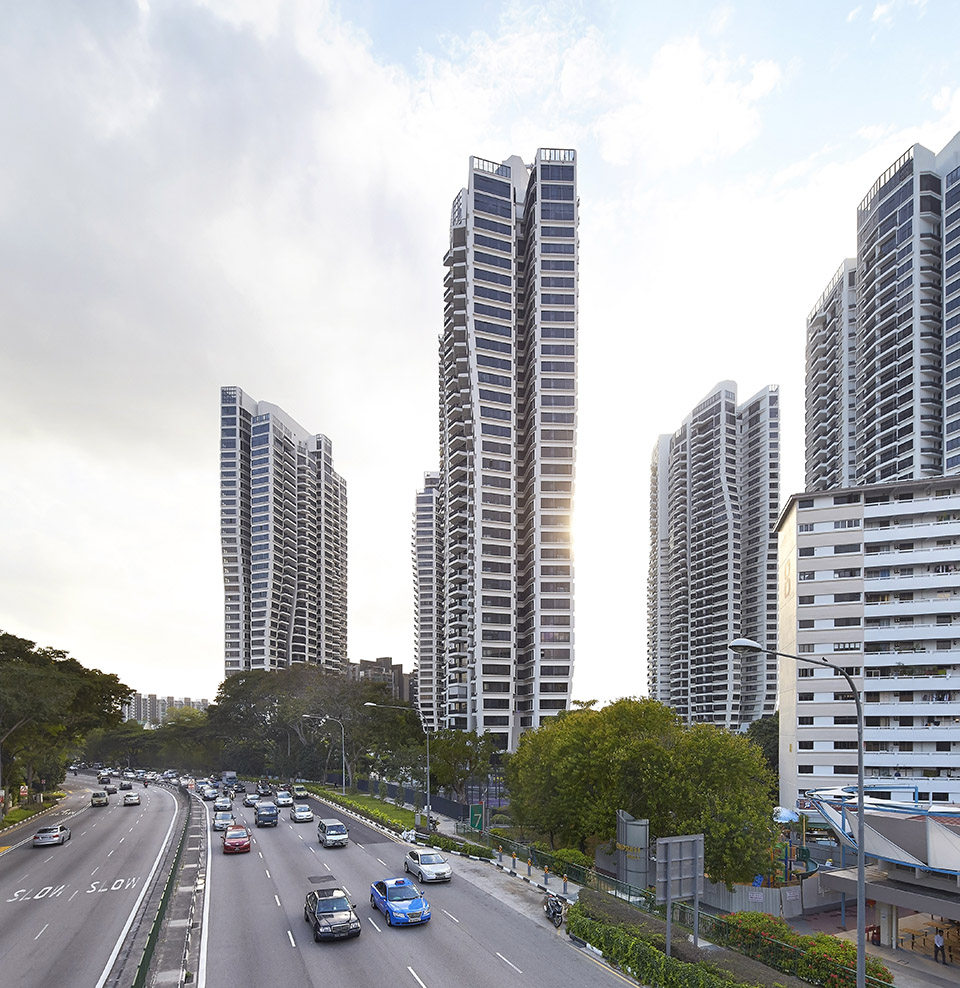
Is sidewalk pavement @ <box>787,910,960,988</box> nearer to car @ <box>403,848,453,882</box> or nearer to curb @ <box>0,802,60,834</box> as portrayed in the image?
car @ <box>403,848,453,882</box>

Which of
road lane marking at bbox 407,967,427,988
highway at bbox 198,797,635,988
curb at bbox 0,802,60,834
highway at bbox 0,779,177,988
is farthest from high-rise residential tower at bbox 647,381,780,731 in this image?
road lane marking at bbox 407,967,427,988

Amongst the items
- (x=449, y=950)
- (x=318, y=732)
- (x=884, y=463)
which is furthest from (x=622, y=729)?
(x=884, y=463)

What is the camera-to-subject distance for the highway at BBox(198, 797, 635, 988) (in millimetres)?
24125

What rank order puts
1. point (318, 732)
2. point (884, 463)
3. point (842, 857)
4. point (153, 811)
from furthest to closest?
point (884, 463) → point (318, 732) → point (153, 811) → point (842, 857)

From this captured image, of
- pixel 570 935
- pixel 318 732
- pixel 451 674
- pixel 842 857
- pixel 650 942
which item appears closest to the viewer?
pixel 650 942

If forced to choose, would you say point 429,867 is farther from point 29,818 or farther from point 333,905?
point 29,818

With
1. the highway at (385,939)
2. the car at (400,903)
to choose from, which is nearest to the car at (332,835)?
the highway at (385,939)

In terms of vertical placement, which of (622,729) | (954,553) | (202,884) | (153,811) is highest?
(954,553)

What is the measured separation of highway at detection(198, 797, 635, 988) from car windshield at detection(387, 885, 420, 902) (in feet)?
3.50

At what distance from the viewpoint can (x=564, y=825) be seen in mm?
43906

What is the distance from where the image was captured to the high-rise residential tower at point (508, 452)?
111 metres

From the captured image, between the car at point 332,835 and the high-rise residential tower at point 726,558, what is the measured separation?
111 meters

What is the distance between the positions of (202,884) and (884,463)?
105 m

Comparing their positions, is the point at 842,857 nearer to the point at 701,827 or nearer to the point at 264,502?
the point at 701,827
